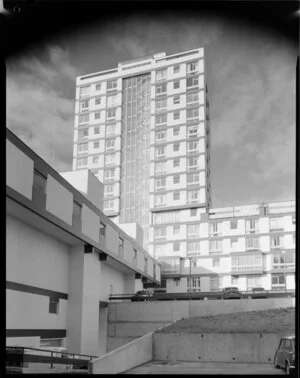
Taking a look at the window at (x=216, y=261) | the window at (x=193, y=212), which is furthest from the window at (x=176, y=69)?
the window at (x=216, y=261)

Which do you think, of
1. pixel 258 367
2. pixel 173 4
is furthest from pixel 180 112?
pixel 173 4

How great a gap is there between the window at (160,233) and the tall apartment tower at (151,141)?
0.07 metres

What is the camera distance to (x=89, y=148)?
41.7 meters

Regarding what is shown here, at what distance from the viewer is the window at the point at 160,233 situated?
36.0m

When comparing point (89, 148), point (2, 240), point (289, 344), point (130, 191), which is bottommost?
point (289, 344)

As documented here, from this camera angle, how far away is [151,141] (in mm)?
39500

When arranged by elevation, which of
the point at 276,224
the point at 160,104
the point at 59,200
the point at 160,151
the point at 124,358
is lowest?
the point at 124,358

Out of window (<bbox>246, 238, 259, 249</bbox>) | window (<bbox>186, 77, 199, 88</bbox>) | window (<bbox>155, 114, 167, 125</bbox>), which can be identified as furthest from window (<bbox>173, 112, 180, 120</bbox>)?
window (<bbox>246, 238, 259, 249</bbox>)

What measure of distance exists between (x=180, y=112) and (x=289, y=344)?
28.7 metres

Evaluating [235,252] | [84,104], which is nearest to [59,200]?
[235,252]

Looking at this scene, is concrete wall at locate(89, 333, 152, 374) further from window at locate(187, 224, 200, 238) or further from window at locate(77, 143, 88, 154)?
window at locate(77, 143, 88, 154)

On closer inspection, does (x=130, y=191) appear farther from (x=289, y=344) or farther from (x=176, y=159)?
(x=289, y=344)

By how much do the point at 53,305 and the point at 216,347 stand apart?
16.5 feet

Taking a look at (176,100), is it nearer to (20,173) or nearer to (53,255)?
(53,255)
